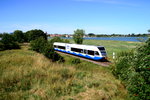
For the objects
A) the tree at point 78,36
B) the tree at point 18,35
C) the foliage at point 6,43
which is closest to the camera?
the foliage at point 6,43

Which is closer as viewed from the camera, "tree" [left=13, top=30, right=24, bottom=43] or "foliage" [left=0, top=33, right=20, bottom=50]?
"foliage" [left=0, top=33, right=20, bottom=50]

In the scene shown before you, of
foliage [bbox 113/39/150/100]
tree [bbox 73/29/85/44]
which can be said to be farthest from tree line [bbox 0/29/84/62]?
foliage [bbox 113/39/150/100]

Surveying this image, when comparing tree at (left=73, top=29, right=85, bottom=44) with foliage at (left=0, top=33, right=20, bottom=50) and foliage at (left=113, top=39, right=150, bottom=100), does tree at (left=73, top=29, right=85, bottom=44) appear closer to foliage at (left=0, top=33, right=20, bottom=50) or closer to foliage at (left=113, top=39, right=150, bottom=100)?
foliage at (left=0, top=33, right=20, bottom=50)

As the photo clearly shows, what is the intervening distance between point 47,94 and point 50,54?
17.1 meters

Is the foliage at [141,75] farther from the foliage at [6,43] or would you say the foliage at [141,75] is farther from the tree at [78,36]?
the tree at [78,36]

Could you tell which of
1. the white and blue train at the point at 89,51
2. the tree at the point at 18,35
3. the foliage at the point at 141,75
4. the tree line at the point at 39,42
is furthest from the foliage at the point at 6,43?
the foliage at the point at 141,75

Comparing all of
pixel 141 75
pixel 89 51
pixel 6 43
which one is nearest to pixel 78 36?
pixel 89 51

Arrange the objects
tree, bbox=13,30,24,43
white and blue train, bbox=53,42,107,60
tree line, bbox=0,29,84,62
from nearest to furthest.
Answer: white and blue train, bbox=53,42,107,60, tree line, bbox=0,29,84,62, tree, bbox=13,30,24,43

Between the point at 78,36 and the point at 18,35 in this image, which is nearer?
the point at 78,36

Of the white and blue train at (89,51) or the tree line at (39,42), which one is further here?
the tree line at (39,42)

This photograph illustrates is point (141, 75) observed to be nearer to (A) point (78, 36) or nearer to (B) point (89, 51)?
(B) point (89, 51)

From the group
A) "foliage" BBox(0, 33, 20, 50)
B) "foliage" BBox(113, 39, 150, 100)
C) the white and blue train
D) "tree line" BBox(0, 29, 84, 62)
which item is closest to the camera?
"foliage" BBox(113, 39, 150, 100)

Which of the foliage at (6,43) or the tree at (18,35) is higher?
the tree at (18,35)

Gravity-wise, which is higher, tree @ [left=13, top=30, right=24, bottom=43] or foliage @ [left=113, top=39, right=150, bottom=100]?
tree @ [left=13, top=30, right=24, bottom=43]
